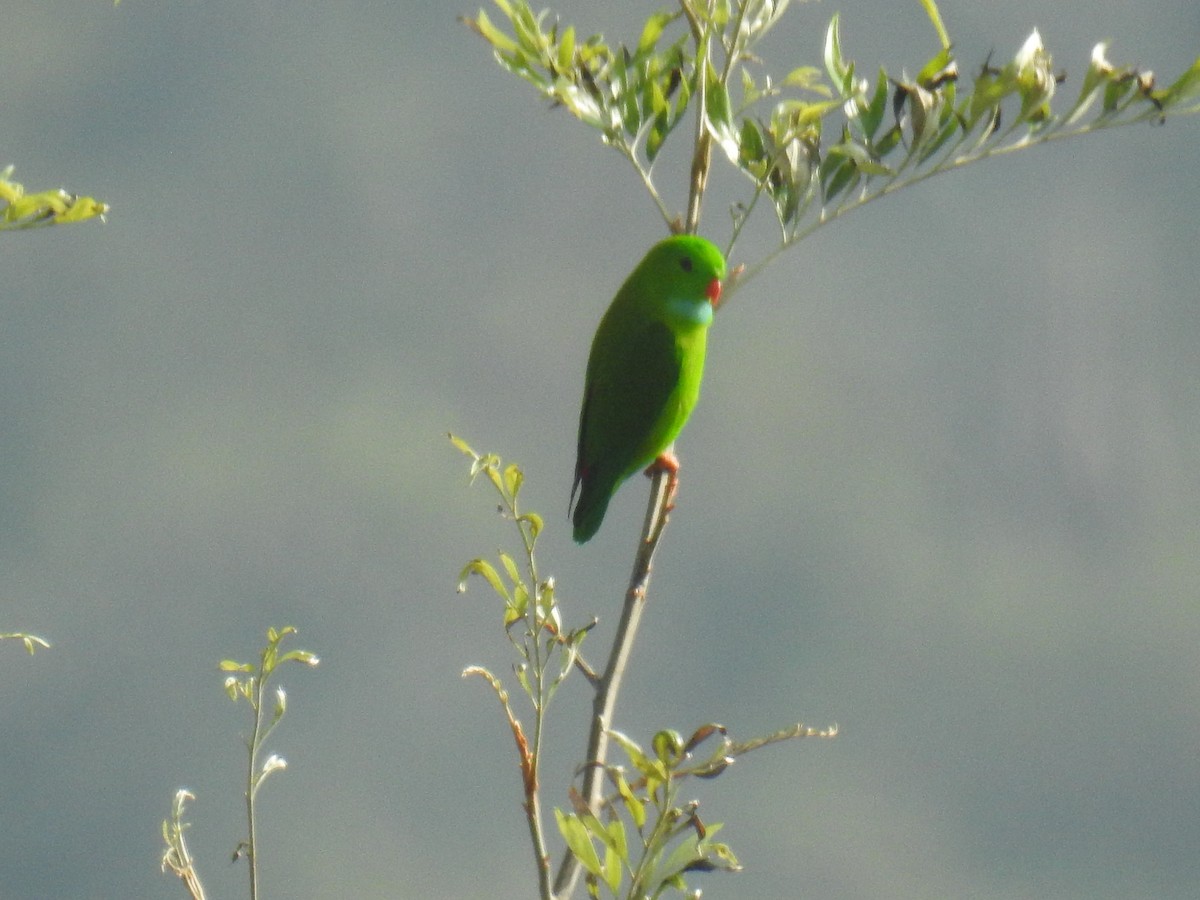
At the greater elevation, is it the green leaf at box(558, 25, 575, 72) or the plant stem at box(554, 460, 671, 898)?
the green leaf at box(558, 25, 575, 72)

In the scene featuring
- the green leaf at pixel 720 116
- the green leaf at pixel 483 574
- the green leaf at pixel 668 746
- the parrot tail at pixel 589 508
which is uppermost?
the green leaf at pixel 720 116

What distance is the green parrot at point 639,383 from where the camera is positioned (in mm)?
1475

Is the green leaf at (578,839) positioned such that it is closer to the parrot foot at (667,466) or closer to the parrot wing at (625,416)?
the parrot foot at (667,466)

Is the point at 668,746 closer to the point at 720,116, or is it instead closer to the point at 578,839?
the point at 578,839

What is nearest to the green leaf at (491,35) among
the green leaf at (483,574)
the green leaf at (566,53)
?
the green leaf at (566,53)

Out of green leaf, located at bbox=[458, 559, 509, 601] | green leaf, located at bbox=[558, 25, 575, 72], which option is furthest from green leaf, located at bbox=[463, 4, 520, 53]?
green leaf, located at bbox=[458, 559, 509, 601]

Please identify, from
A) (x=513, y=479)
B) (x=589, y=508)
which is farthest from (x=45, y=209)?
(x=589, y=508)

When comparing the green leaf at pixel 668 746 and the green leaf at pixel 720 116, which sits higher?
the green leaf at pixel 720 116

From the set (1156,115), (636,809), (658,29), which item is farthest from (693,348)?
(636,809)

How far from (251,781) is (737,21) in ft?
2.77

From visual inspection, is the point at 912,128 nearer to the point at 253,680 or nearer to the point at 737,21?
the point at 737,21

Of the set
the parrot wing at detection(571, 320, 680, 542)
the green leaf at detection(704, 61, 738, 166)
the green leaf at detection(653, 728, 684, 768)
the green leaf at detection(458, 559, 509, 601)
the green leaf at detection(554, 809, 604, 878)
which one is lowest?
the green leaf at detection(554, 809, 604, 878)

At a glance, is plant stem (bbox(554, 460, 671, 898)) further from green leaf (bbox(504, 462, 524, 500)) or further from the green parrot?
the green parrot

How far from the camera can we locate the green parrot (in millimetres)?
1475
